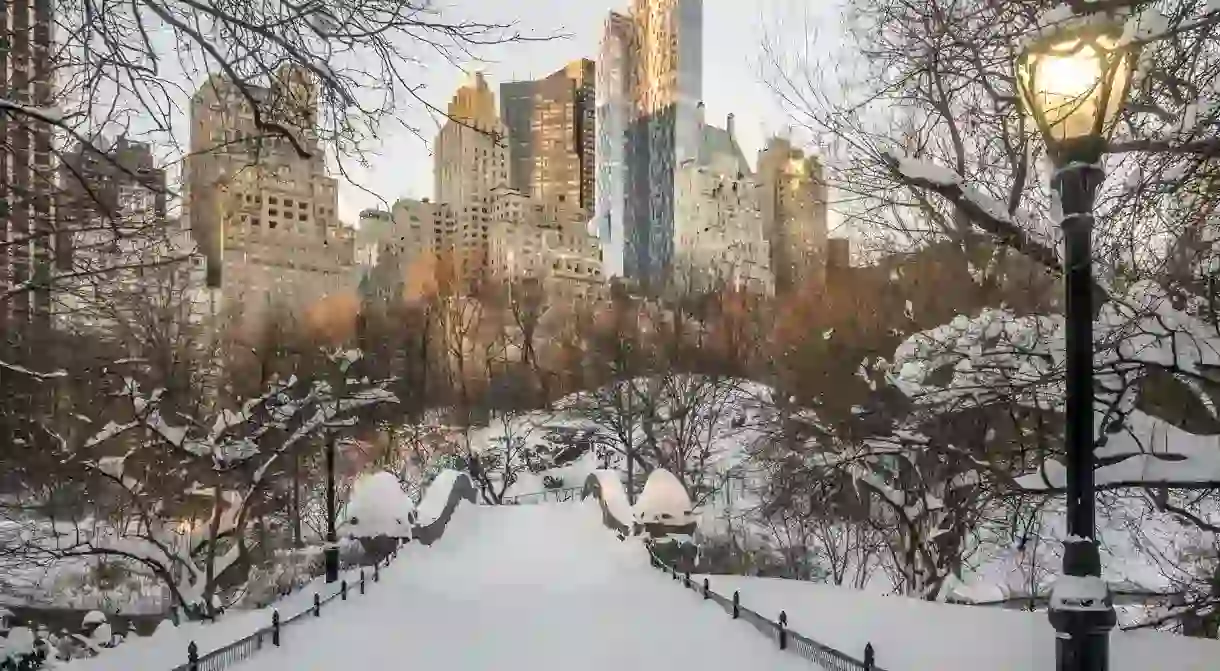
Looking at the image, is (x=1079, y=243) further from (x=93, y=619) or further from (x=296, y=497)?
(x=296, y=497)

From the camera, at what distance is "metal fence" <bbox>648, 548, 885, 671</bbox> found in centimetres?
853

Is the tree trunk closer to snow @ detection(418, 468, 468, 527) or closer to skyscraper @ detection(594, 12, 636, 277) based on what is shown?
snow @ detection(418, 468, 468, 527)

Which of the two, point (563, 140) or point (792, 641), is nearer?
point (792, 641)

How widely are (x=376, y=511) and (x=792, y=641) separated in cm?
1651

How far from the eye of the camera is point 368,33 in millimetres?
4629

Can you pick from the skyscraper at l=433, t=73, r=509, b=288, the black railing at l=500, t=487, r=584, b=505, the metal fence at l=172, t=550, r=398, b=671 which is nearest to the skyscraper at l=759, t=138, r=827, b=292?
the skyscraper at l=433, t=73, r=509, b=288

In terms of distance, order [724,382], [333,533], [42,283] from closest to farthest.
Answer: [42,283]
[333,533]
[724,382]

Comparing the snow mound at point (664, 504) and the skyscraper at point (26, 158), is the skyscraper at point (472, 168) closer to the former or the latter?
the skyscraper at point (26, 158)

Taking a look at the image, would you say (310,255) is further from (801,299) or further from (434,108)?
(434,108)

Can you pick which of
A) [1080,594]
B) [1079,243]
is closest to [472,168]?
[1079,243]

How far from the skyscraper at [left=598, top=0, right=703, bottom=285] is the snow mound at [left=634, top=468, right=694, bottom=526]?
66.2 metres

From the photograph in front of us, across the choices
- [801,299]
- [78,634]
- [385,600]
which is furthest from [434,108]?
[801,299]

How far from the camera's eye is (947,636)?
10.2 m

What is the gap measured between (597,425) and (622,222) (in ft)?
200
